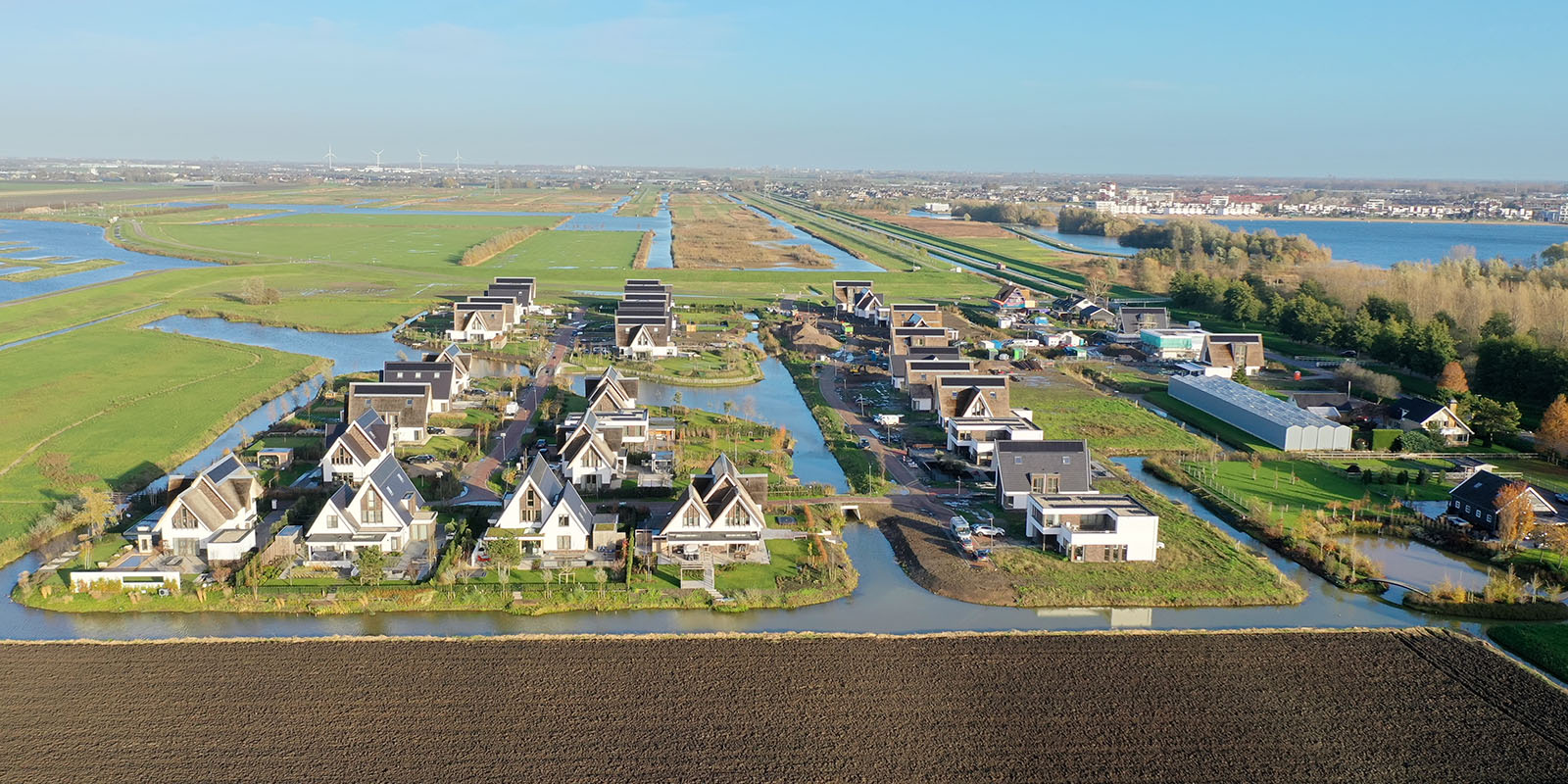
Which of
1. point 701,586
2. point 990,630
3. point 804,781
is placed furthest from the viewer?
point 701,586

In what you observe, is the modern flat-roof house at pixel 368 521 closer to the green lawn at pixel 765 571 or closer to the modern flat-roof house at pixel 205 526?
the modern flat-roof house at pixel 205 526

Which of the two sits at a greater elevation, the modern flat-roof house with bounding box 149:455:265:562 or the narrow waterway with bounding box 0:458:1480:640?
the modern flat-roof house with bounding box 149:455:265:562

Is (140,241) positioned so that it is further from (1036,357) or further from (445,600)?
(445,600)

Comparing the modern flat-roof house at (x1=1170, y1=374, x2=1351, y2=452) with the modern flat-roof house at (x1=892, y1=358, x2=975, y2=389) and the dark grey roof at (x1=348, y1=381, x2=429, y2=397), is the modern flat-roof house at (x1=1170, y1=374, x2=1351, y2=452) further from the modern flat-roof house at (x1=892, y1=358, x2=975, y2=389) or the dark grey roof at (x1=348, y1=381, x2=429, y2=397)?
the dark grey roof at (x1=348, y1=381, x2=429, y2=397)

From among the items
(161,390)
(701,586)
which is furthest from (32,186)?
(701,586)

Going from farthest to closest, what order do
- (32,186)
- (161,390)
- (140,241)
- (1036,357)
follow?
(32,186) → (140,241) → (1036,357) → (161,390)

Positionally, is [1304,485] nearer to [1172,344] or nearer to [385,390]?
[1172,344]

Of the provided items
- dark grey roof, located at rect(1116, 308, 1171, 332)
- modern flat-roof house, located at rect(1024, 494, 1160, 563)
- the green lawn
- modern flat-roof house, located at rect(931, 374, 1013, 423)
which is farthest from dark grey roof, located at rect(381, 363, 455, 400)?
dark grey roof, located at rect(1116, 308, 1171, 332)
